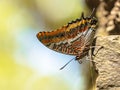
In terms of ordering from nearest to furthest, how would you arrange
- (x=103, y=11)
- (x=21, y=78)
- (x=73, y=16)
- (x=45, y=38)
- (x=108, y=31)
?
(x=45, y=38)
(x=108, y=31)
(x=103, y=11)
(x=73, y=16)
(x=21, y=78)

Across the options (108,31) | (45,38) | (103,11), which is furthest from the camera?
(103,11)

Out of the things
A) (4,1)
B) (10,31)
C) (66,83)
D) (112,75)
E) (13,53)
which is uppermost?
(4,1)

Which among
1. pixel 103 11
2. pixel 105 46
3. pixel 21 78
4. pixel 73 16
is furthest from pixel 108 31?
pixel 21 78

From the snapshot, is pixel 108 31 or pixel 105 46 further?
pixel 108 31

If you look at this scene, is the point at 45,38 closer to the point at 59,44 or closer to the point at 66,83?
the point at 59,44

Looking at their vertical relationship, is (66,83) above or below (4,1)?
below
